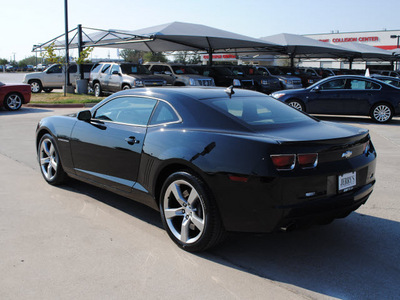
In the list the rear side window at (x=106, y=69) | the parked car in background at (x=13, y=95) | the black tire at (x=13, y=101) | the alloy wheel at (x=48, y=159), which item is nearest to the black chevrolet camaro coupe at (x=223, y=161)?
the alloy wheel at (x=48, y=159)

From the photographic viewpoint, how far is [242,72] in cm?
2489

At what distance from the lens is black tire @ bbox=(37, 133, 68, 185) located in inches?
232

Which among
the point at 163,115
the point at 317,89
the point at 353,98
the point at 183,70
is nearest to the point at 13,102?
the point at 183,70

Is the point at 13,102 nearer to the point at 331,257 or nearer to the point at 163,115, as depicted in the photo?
the point at 163,115

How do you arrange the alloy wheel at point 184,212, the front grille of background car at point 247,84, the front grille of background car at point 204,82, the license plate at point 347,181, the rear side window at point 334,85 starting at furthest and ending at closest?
the front grille of background car at point 247,84 < the front grille of background car at point 204,82 < the rear side window at point 334,85 < the alloy wheel at point 184,212 < the license plate at point 347,181

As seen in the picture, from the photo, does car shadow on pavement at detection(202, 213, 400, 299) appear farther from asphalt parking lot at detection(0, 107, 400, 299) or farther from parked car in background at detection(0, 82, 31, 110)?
parked car in background at detection(0, 82, 31, 110)

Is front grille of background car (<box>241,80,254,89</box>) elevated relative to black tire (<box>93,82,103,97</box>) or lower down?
elevated

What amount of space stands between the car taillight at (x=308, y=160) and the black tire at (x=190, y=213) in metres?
0.81

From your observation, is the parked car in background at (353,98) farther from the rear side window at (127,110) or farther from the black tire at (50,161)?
the rear side window at (127,110)

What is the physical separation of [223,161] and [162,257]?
3.36 ft

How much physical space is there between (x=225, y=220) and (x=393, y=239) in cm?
Answer: 180

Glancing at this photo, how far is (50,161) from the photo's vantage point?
6.04 metres

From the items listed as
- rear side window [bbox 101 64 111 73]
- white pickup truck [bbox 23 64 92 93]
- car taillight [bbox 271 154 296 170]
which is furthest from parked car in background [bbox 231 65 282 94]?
car taillight [bbox 271 154 296 170]

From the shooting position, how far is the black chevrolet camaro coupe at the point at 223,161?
339 centimetres
